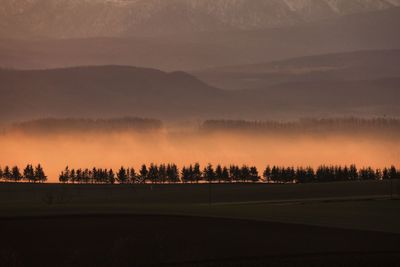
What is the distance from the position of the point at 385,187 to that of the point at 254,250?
108 m

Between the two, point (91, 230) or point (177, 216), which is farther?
point (177, 216)

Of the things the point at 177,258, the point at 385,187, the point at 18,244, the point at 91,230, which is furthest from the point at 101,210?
the point at 385,187

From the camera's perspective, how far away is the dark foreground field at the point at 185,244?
6131 centimetres

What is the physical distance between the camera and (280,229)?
78.4 meters

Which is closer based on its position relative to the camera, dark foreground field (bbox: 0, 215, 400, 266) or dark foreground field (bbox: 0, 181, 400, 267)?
dark foreground field (bbox: 0, 215, 400, 266)

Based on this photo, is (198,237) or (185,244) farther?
(198,237)

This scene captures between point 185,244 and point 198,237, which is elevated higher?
point 198,237

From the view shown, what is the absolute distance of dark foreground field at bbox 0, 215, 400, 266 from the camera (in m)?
61.3

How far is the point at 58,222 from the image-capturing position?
268 ft

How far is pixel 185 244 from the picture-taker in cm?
6781

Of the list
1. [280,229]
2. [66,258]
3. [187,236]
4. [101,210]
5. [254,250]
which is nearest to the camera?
[66,258]

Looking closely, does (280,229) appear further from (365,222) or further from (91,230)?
(91,230)

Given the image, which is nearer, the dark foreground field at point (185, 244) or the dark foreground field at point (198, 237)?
the dark foreground field at point (185, 244)

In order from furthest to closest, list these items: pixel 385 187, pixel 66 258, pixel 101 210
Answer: pixel 385 187 → pixel 101 210 → pixel 66 258
